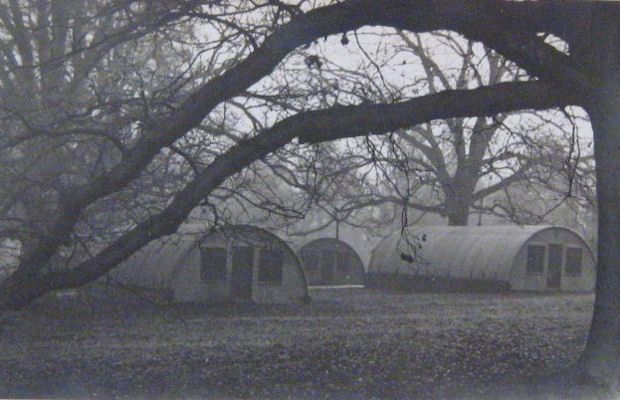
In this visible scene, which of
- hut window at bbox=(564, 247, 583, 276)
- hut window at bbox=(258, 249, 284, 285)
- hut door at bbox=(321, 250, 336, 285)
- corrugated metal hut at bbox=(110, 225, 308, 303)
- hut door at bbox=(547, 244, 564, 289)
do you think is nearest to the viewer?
corrugated metal hut at bbox=(110, 225, 308, 303)

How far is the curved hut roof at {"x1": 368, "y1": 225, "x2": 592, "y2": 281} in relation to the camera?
30.4 meters

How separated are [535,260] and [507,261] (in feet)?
4.41

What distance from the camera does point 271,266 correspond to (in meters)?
24.9

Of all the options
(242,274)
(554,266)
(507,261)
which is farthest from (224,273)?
(554,266)

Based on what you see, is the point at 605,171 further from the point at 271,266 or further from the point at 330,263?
the point at 330,263

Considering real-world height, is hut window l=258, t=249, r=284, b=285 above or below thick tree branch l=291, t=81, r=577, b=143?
below

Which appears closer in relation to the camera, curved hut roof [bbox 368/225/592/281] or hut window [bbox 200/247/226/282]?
hut window [bbox 200/247/226/282]

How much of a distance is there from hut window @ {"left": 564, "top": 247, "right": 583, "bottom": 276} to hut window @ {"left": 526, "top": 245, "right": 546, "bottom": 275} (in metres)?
1.14

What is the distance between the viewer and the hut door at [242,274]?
967 inches

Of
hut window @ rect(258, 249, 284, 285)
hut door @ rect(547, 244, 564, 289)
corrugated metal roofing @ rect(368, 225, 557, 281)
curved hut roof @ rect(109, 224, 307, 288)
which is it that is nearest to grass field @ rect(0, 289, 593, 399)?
curved hut roof @ rect(109, 224, 307, 288)

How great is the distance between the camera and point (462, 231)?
1347 inches

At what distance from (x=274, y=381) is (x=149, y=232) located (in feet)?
6.82

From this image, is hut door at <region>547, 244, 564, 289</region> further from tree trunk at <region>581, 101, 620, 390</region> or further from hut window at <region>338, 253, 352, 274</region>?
tree trunk at <region>581, 101, 620, 390</region>

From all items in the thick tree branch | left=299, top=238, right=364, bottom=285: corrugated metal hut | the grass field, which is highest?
the thick tree branch
